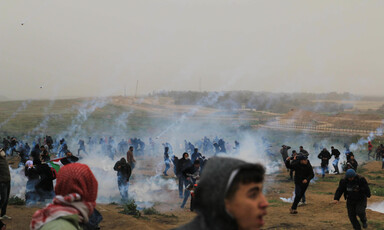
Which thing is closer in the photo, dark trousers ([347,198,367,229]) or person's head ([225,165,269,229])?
person's head ([225,165,269,229])

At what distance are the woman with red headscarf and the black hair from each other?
1.00 meters

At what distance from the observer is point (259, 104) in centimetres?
8538

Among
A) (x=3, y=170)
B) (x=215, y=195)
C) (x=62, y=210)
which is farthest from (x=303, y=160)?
(x=215, y=195)

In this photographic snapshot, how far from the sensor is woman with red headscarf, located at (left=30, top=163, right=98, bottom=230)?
219 centimetres

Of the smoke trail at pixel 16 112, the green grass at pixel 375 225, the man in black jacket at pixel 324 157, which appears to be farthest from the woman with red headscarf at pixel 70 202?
the smoke trail at pixel 16 112

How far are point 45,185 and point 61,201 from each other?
7891 millimetres

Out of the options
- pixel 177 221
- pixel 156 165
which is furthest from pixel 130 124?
pixel 177 221

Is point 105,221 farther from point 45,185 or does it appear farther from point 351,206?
point 351,206

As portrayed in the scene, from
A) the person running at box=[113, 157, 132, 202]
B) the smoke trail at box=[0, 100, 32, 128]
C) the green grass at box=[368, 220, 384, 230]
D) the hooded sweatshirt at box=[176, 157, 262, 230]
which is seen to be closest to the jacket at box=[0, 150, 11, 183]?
the person running at box=[113, 157, 132, 202]

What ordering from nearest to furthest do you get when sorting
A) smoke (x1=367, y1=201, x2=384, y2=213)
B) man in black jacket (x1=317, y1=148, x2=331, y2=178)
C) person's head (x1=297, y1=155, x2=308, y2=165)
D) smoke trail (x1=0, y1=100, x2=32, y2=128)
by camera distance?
person's head (x1=297, y1=155, x2=308, y2=165), smoke (x1=367, y1=201, x2=384, y2=213), man in black jacket (x1=317, y1=148, x2=331, y2=178), smoke trail (x1=0, y1=100, x2=32, y2=128)

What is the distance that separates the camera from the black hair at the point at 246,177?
1702 mm

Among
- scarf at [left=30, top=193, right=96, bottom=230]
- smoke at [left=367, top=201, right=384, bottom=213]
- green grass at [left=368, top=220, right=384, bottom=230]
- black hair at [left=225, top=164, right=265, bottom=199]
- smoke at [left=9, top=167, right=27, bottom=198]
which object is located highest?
black hair at [left=225, top=164, right=265, bottom=199]

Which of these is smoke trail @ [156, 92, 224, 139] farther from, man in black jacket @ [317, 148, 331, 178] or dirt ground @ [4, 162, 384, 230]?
dirt ground @ [4, 162, 384, 230]

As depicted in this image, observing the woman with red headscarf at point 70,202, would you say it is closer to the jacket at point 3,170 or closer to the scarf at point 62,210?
the scarf at point 62,210
